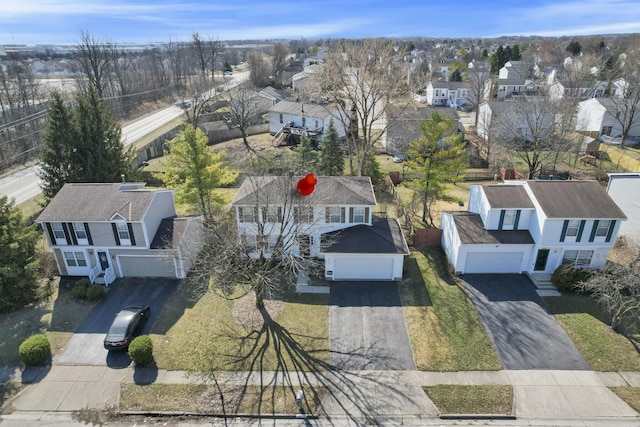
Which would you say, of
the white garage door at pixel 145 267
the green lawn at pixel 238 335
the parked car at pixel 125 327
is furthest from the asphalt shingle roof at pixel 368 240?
the parked car at pixel 125 327

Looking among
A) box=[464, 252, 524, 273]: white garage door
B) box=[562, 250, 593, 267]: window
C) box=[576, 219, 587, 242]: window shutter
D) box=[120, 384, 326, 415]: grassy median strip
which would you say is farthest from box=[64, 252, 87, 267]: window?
box=[576, 219, 587, 242]: window shutter

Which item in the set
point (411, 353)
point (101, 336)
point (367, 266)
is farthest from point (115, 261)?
point (411, 353)

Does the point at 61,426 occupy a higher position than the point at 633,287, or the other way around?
the point at 633,287

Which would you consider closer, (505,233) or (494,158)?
(505,233)

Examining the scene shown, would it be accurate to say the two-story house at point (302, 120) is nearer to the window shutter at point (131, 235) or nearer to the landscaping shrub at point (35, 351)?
the window shutter at point (131, 235)

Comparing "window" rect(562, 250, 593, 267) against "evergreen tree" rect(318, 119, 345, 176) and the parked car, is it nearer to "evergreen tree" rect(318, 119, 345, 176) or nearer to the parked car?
"evergreen tree" rect(318, 119, 345, 176)

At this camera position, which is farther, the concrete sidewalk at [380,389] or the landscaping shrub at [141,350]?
the landscaping shrub at [141,350]

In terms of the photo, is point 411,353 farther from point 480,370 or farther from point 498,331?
point 498,331
